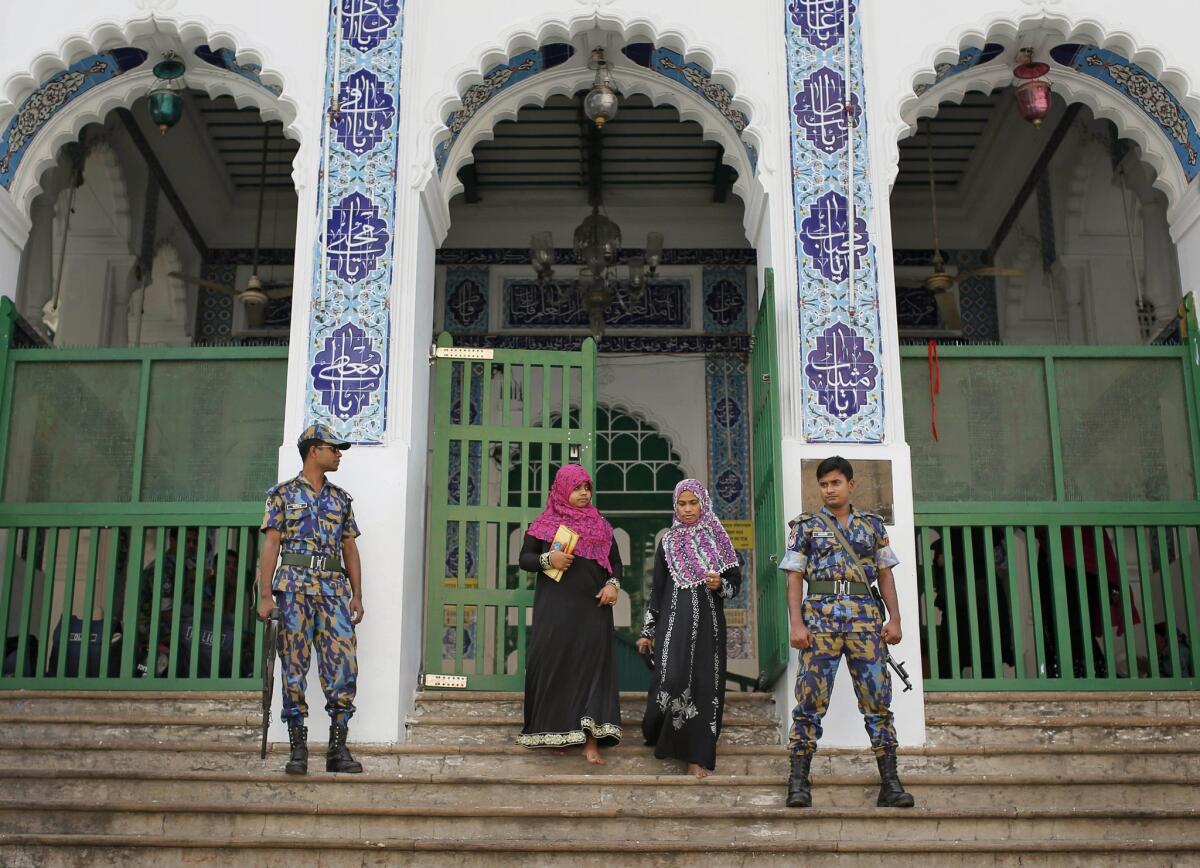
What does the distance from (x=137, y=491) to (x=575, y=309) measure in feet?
12.8

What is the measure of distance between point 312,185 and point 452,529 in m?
3.20

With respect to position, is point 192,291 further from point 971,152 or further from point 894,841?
point 894,841

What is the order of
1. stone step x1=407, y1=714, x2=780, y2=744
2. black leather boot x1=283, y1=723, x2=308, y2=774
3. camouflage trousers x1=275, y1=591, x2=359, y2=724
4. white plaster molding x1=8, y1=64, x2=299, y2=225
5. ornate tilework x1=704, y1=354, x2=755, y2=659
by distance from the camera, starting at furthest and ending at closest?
ornate tilework x1=704, y1=354, x2=755, y2=659
white plaster molding x1=8, y1=64, x2=299, y2=225
stone step x1=407, y1=714, x2=780, y2=744
camouflage trousers x1=275, y1=591, x2=359, y2=724
black leather boot x1=283, y1=723, x2=308, y2=774

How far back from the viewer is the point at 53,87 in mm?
6469

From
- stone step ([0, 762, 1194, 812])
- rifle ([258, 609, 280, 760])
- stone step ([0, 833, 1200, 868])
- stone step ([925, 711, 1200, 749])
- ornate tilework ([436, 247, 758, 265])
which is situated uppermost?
ornate tilework ([436, 247, 758, 265])

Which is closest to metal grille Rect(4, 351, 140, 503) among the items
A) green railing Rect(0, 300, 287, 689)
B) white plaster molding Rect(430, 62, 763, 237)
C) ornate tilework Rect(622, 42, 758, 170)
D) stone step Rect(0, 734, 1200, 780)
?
green railing Rect(0, 300, 287, 689)

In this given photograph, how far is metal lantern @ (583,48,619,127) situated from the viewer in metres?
6.33

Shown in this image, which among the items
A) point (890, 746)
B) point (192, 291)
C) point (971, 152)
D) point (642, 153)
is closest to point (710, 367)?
point (642, 153)

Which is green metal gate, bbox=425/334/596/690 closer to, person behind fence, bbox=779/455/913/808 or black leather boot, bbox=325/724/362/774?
black leather boot, bbox=325/724/362/774

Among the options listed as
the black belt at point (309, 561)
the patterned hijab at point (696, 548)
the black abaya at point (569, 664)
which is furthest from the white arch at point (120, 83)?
the patterned hijab at point (696, 548)

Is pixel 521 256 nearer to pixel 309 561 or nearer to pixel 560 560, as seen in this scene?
pixel 560 560

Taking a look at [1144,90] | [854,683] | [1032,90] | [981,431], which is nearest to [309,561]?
[854,683]

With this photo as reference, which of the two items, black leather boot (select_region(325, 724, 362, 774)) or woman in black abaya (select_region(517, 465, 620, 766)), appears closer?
black leather boot (select_region(325, 724, 362, 774))

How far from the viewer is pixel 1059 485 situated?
617 centimetres
